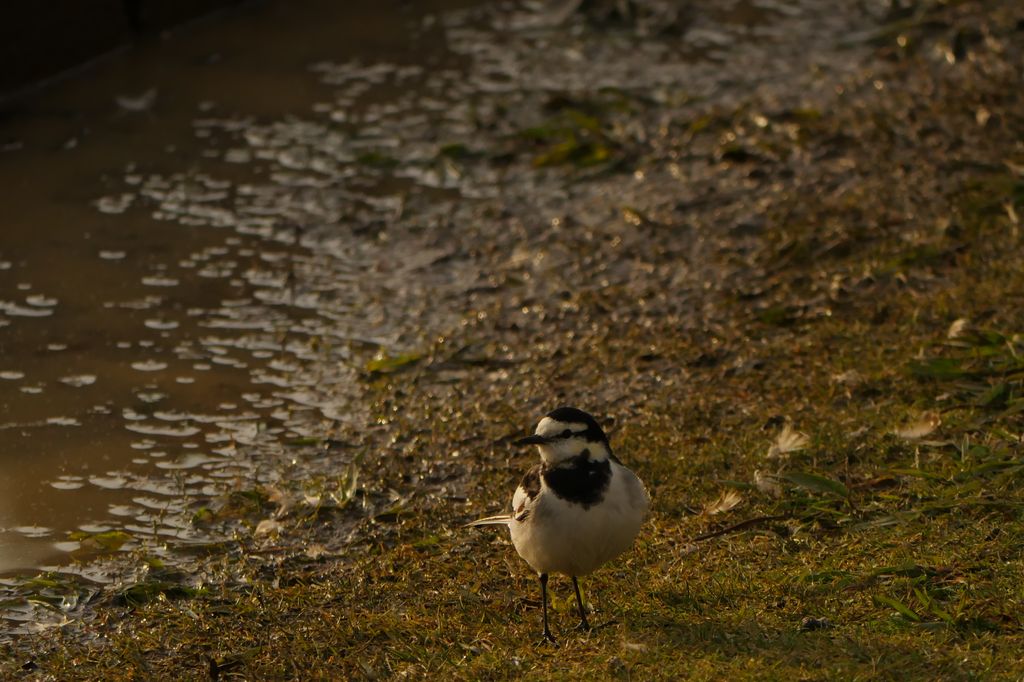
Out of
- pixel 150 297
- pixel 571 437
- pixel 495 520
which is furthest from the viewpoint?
pixel 150 297

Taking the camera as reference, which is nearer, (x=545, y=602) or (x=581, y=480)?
(x=581, y=480)

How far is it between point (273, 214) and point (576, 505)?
389 centimetres

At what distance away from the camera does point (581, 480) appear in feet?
14.3

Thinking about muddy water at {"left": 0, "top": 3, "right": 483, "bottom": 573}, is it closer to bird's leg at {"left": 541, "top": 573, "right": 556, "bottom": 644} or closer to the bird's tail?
the bird's tail

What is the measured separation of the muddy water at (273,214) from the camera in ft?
18.7

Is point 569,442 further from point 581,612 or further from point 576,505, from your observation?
point 581,612

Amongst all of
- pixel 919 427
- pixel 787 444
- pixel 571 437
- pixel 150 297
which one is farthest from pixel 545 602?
pixel 150 297

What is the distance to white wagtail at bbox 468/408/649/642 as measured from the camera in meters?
4.28

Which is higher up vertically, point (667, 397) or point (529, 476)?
point (529, 476)

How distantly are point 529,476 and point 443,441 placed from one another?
117cm

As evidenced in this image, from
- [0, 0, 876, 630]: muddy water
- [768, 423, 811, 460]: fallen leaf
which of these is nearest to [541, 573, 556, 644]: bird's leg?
[768, 423, 811, 460]: fallen leaf

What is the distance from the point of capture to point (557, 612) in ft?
15.2

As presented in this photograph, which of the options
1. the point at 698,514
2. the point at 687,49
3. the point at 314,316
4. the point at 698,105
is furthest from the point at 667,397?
the point at 687,49

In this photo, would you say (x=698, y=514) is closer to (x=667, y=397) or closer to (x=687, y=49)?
(x=667, y=397)
